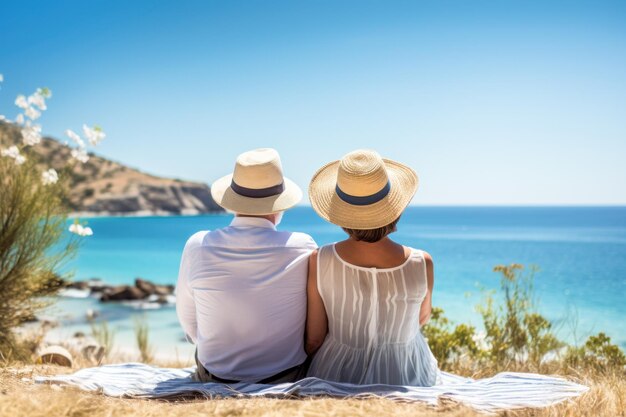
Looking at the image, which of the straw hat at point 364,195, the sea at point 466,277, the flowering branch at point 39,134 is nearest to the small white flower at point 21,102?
the flowering branch at point 39,134

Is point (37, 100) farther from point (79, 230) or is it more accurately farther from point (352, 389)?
point (352, 389)

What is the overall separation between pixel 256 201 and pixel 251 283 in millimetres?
445

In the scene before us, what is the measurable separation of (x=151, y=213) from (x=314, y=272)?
74.5 metres

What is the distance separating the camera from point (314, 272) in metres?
2.90

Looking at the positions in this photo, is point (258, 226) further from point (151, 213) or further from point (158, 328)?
point (151, 213)

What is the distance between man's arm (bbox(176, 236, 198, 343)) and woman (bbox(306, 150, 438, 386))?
2.22 feet

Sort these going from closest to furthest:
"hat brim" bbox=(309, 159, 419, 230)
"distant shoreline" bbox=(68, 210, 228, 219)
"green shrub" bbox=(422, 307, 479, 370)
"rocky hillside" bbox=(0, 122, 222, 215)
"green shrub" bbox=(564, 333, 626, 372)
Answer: "hat brim" bbox=(309, 159, 419, 230)
"green shrub" bbox=(564, 333, 626, 372)
"green shrub" bbox=(422, 307, 479, 370)
"rocky hillside" bbox=(0, 122, 222, 215)
"distant shoreline" bbox=(68, 210, 228, 219)

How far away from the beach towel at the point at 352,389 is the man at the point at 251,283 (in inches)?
7.4

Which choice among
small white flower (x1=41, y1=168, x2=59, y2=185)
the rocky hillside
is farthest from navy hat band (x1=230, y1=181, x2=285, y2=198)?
the rocky hillside

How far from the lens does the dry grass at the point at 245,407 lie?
213cm

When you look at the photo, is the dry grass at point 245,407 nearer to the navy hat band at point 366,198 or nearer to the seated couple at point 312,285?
the seated couple at point 312,285

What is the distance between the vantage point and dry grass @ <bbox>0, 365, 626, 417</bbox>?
2127 mm

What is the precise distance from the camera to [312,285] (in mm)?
2938

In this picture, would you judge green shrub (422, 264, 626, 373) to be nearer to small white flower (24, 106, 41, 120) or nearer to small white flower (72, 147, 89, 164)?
small white flower (72, 147, 89, 164)
